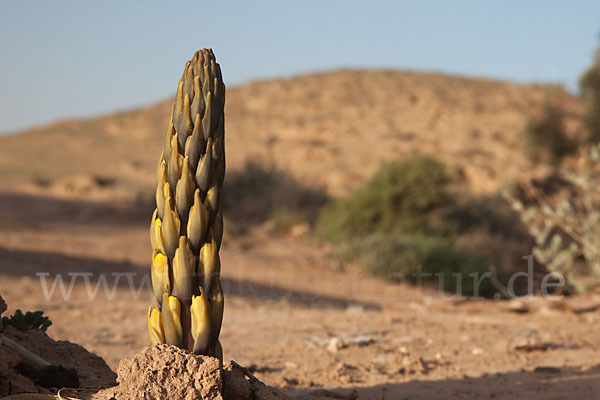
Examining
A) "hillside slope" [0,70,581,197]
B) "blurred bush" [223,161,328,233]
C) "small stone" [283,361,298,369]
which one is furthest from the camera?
"hillside slope" [0,70,581,197]

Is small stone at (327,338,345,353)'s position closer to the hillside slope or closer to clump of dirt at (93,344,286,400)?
clump of dirt at (93,344,286,400)

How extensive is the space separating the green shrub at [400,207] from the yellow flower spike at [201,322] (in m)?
9.63

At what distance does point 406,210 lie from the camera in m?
12.2

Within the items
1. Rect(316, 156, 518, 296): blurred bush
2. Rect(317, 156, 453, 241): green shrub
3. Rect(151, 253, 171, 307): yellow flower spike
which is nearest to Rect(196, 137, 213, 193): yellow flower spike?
Rect(151, 253, 171, 307): yellow flower spike

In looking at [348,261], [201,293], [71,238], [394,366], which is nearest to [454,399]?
[394,366]

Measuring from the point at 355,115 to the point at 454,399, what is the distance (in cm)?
3018

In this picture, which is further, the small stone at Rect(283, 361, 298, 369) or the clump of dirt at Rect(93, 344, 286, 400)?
the small stone at Rect(283, 361, 298, 369)

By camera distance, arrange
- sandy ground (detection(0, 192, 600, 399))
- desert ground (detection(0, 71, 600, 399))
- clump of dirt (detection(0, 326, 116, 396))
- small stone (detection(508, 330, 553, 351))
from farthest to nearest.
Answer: small stone (detection(508, 330, 553, 351)) → desert ground (detection(0, 71, 600, 399)) → sandy ground (detection(0, 192, 600, 399)) → clump of dirt (detection(0, 326, 116, 396))

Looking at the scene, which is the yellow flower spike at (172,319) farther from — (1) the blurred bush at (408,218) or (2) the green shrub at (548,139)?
(2) the green shrub at (548,139)

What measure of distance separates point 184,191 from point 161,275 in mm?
345

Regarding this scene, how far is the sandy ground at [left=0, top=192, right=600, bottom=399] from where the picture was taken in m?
3.82

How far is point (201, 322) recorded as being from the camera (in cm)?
226

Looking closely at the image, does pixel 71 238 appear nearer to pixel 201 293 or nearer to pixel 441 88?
pixel 201 293

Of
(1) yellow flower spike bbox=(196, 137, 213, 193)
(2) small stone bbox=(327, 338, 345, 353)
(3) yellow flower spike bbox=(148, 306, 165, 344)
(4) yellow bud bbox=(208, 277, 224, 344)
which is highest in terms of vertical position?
(1) yellow flower spike bbox=(196, 137, 213, 193)
